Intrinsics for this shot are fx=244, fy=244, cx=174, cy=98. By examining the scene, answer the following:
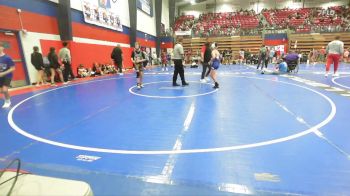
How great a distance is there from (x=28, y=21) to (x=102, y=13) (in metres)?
6.40

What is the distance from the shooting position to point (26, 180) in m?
1.67

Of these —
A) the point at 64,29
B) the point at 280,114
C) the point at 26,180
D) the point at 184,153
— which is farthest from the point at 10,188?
the point at 64,29

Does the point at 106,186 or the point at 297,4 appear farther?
the point at 297,4

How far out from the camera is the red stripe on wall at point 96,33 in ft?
46.4

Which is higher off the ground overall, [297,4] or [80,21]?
[297,4]

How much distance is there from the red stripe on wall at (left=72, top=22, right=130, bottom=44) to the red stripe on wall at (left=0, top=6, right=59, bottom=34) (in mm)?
1460

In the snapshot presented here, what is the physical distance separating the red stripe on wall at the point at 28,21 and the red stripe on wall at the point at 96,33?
1.46 meters

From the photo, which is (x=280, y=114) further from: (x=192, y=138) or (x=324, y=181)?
(x=324, y=181)

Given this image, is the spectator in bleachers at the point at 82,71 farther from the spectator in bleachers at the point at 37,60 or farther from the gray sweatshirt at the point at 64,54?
the spectator in bleachers at the point at 37,60

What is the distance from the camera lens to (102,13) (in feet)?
55.1

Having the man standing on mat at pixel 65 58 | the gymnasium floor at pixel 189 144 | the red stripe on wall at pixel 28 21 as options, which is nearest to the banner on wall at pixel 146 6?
the red stripe on wall at pixel 28 21

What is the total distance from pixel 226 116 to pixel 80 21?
40.8ft

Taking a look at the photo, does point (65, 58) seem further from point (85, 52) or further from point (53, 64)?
point (85, 52)

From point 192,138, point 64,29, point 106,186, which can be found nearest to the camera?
point 106,186
